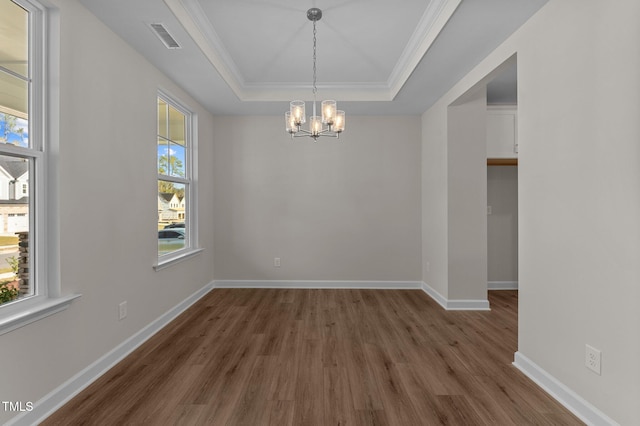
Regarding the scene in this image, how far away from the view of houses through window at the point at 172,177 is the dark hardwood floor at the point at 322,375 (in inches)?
36.7

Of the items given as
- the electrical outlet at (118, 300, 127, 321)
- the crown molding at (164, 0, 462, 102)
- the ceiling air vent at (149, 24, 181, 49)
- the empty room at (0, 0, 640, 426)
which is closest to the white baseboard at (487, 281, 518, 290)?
the empty room at (0, 0, 640, 426)

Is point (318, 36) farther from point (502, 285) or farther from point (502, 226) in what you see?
point (502, 285)

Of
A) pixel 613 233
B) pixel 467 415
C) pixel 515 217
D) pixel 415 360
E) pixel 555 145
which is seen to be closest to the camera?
pixel 613 233

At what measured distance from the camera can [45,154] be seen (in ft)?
6.79

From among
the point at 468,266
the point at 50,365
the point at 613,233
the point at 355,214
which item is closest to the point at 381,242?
Answer: the point at 355,214

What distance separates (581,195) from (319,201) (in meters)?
3.45

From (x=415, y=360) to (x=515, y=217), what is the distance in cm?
326

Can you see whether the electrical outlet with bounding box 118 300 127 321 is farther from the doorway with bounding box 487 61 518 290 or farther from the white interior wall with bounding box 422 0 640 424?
the doorway with bounding box 487 61 518 290

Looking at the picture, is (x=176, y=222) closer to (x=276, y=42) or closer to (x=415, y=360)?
(x=276, y=42)

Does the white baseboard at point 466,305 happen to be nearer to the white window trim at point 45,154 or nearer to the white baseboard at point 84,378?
the white baseboard at point 84,378

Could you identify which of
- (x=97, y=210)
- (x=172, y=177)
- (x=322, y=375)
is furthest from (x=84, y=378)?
(x=172, y=177)

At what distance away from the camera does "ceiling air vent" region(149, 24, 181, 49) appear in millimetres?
2570

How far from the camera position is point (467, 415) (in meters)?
1.97

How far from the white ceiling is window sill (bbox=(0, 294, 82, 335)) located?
1.98 m
